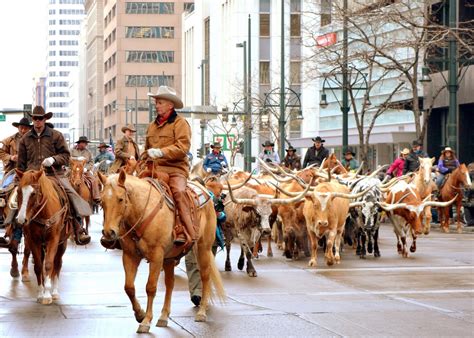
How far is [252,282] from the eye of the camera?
18031 mm

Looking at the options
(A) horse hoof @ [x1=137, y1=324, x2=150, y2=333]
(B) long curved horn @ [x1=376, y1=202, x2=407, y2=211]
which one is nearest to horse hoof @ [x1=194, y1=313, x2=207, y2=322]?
(A) horse hoof @ [x1=137, y1=324, x2=150, y2=333]

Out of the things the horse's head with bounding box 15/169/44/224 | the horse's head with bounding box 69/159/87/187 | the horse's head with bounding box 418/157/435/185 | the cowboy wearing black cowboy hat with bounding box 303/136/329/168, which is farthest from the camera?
the cowboy wearing black cowboy hat with bounding box 303/136/329/168

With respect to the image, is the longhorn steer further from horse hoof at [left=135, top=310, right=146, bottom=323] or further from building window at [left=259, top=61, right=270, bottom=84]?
building window at [left=259, top=61, right=270, bottom=84]

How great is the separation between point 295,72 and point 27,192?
61345 mm

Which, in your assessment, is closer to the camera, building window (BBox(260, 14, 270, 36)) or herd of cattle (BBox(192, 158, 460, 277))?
herd of cattle (BBox(192, 158, 460, 277))

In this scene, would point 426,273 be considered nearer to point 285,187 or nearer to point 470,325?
point 285,187

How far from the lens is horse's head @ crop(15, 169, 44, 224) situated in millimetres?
15320

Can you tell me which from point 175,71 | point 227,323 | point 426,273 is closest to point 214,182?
point 426,273

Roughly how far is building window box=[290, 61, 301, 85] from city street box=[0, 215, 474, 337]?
5064 centimetres

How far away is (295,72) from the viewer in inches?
2997

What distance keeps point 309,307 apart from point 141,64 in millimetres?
132998

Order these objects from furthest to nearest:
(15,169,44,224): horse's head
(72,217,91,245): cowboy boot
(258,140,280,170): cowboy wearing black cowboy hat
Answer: (258,140,280,170): cowboy wearing black cowboy hat < (72,217,91,245): cowboy boot < (15,169,44,224): horse's head

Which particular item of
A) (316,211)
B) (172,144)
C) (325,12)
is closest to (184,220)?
(172,144)

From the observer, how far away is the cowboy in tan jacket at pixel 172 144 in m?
13.4
